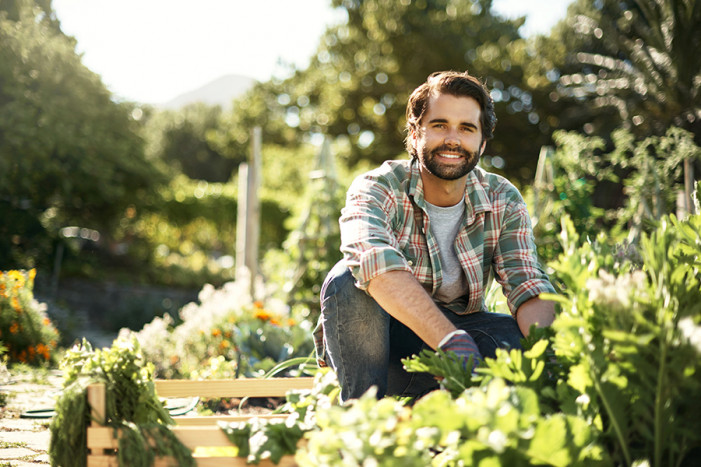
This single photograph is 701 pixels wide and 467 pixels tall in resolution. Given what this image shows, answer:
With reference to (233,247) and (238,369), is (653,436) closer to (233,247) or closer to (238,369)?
(238,369)

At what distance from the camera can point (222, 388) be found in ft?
6.51

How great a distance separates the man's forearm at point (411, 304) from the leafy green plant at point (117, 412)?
2.07ft

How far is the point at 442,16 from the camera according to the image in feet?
49.0

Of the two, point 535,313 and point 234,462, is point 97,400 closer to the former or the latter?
point 234,462

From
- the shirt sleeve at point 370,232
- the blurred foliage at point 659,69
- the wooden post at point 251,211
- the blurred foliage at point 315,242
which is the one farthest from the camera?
the wooden post at point 251,211

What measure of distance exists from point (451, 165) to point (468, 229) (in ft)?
0.78

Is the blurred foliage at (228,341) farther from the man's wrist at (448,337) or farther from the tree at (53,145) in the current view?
the tree at (53,145)

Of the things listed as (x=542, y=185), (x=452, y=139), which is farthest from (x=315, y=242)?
(x=452, y=139)

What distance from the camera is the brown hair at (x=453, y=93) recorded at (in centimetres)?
209

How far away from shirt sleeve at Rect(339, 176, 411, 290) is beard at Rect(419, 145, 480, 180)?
0.57ft

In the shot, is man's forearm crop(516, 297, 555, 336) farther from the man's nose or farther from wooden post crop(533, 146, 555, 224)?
wooden post crop(533, 146, 555, 224)

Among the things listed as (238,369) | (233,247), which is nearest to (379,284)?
(238,369)

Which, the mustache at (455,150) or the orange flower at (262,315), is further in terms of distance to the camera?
the orange flower at (262,315)

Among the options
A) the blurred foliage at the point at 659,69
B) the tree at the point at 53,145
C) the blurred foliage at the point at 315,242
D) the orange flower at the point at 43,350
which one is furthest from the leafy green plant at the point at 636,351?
the tree at the point at 53,145
